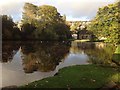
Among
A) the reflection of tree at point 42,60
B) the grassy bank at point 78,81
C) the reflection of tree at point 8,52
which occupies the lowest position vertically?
the reflection of tree at point 42,60

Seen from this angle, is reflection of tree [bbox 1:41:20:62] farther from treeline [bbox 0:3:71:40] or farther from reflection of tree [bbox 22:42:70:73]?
treeline [bbox 0:3:71:40]

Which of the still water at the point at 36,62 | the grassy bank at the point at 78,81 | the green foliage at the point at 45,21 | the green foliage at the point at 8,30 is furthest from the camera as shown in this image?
the green foliage at the point at 45,21

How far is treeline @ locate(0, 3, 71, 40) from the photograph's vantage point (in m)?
91.1

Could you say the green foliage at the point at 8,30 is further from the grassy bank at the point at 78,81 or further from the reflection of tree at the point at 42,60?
the grassy bank at the point at 78,81

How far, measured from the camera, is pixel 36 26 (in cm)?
10056

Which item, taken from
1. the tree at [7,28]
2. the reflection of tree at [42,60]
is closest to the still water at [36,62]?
the reflection of tree at [42,60]

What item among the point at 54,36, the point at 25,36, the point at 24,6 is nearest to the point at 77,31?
the point at 24,6

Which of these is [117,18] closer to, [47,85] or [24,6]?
[47,85]

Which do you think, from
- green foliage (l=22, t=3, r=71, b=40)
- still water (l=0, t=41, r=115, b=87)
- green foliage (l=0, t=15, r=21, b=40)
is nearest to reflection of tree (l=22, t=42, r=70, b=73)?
still water (l=0, t=41, r=115, b=87)

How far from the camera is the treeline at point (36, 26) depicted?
91125mm

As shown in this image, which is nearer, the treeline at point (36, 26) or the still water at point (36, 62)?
the still water at point (36, 62)

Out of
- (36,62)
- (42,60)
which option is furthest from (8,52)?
(36,62)

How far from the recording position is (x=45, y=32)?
99.4 metres

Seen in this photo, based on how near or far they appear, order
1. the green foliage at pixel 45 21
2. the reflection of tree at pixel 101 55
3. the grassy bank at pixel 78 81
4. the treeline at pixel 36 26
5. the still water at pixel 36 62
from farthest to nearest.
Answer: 1. the green foliage at pixel 45 21
2. the treeline at pixel 36 26
3. the reflection of tree at pixel 101 55
4. the still water at pixel 36 62
5. the grassy bank at pixel 78 81
